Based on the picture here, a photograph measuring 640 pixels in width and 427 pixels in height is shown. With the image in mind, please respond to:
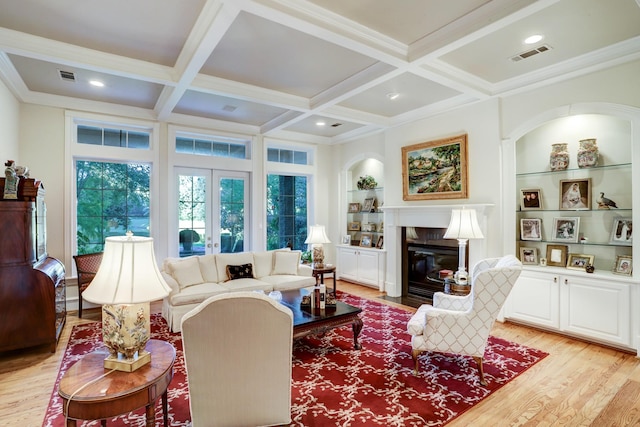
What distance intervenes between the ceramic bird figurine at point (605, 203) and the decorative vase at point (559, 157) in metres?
0.51

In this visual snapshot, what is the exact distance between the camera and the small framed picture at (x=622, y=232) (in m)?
3.51

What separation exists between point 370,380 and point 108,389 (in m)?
2.01

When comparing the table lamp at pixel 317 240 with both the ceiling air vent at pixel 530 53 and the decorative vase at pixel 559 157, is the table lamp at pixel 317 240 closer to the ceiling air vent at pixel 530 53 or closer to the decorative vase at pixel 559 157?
the decorative vase at pixel 559 157

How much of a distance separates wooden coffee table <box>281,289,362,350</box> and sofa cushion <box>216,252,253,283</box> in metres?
1.45

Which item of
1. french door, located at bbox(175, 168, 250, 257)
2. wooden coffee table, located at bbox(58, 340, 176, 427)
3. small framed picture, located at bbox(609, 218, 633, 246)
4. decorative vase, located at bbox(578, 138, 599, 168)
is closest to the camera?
wooden coffee table, located at bbox(58, 340, 176, 427)

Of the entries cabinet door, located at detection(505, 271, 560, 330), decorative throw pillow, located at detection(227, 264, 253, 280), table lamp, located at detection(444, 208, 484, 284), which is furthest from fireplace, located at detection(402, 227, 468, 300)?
decorative throw pillow, located at detection(227, 264, 253, 280)

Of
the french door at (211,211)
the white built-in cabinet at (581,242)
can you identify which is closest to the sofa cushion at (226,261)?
the french door at (211,211)

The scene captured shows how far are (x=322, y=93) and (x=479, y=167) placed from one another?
2379 millimetres

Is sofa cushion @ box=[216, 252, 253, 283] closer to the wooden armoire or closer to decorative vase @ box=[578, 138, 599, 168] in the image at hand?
the wooden armoire

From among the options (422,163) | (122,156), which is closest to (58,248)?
(122,156)

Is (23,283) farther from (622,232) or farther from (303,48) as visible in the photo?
(622,232)

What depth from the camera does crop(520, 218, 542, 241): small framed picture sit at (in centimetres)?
421

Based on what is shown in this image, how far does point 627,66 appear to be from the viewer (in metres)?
3.35

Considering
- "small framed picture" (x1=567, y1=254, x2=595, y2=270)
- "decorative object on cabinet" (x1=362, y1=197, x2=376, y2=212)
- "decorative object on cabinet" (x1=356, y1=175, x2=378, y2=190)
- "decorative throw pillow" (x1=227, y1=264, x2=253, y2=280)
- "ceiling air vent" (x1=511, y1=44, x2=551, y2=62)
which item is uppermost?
"ceiling air vent" (x1=511, y1=44, x2=551, y2=62)
